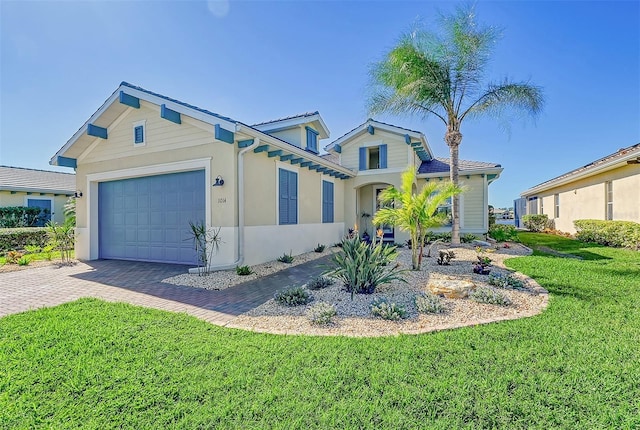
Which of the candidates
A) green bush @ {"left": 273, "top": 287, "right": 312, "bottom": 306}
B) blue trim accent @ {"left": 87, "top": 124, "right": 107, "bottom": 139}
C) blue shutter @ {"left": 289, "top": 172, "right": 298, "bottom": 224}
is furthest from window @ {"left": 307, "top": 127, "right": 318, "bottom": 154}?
green bush @ {"left": 273, "top": 287, "right": 312, "bottom": 306}

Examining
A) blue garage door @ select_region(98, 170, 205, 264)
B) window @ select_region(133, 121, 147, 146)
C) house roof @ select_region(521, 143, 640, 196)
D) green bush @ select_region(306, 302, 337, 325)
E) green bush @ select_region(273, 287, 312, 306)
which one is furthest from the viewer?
house roof @ select_region(521, 143, 640, 196)

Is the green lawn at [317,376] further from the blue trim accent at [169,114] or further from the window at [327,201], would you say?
the window at [327,201]

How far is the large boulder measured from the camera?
5.78 meters

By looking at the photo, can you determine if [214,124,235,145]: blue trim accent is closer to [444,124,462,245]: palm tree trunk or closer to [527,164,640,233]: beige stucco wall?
[444,124,462,245]: palm tree trunk

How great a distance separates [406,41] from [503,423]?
505 inches

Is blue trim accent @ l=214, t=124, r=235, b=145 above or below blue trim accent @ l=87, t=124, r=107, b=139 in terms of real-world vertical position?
below

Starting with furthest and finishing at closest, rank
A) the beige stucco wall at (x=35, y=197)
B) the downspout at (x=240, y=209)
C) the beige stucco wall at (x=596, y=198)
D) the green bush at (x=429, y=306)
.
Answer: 1. the beige stucco wall at (x=35, y=197)
2. the beige stucco wall at (x=596, y=198)
3. the downspout at (x=240, y=209)
4. the green bush at (x=429, y=306)

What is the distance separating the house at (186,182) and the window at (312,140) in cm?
23

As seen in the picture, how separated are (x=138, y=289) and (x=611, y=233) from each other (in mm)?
18166

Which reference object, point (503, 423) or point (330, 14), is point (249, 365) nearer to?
point (503, 423)

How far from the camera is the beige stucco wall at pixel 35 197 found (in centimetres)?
1705

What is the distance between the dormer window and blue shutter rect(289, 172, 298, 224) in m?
3.17

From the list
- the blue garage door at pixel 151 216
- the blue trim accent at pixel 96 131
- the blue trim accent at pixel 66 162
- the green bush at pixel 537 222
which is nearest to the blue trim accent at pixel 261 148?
the blue garage door at pixel 151 216

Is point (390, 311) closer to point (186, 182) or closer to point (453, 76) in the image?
point (186, 182)
